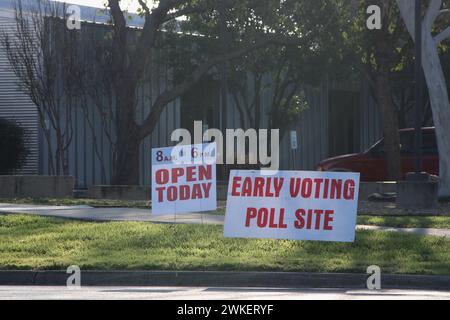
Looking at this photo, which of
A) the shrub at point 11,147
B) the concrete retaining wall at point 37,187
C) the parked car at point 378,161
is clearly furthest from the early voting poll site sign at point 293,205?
the shrub at point 11,147

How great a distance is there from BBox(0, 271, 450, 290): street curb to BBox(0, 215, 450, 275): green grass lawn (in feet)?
0.69

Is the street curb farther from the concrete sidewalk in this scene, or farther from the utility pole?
the utility pole

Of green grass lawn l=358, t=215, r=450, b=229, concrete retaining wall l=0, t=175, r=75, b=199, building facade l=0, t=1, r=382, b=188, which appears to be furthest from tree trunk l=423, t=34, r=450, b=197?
concrete retaining wall l=0, t=175, r=75, b=199

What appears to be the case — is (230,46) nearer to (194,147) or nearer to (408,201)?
(408,201)

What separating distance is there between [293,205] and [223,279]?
6.38ft

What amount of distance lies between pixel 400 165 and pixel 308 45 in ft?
17.2

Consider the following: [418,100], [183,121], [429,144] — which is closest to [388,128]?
[429,144]

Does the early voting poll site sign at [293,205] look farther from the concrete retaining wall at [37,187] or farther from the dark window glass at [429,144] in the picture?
the dark window glass at [429,144]

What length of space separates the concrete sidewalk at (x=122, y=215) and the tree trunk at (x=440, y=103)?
7.02 metres

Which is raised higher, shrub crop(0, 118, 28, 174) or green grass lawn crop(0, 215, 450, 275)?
shrub crop(0, 118, 28, 174)

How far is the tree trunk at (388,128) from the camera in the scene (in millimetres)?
28223

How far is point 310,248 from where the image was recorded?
578 inches

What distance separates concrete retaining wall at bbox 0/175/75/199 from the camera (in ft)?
90.5

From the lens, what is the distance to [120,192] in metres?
27.9
